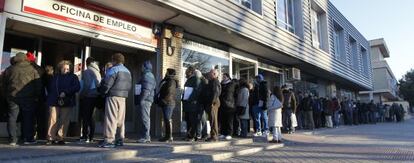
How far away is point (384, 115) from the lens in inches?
1091

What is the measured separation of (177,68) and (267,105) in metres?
2.61

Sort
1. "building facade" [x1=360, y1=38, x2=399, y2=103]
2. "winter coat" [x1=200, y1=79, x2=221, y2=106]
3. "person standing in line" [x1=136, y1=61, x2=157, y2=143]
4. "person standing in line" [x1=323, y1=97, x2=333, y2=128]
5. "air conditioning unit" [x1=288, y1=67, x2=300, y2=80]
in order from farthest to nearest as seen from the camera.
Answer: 1. "building facade" [x1=360, y1=38, x2=399, y2=103]
2. "air conditioning unit" [x1=288, y1=67, x2=300, y2=80]
3. "person standing in line" [x1=323, y1=97, x2=333, y2=128]
4. "winter coat" [x1=200, y1=79, x2=221, y2=106]
5. "person standing in line" [x1=136, y1=61, x2=157, y2=143]

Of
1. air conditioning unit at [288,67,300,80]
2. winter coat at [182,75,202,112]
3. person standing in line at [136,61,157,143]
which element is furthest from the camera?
air conditioning unit at [288,67,300,80]

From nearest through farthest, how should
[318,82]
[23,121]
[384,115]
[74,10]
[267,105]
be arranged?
[23,121] < [74,10] < [267,105] < [318,82] < [384,115]

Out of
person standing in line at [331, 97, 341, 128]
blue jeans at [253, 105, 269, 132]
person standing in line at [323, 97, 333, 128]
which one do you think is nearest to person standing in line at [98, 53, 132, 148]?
blue jeans at [253, 105, 269, 132]

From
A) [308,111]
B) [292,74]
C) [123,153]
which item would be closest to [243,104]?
[123,153]

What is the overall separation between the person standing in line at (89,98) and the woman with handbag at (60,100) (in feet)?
0.98

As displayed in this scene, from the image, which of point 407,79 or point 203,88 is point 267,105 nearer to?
point 203,88

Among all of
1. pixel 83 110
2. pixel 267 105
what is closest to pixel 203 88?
pixel 267 105

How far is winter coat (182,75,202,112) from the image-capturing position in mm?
8117

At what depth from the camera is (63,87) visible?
6.66 m

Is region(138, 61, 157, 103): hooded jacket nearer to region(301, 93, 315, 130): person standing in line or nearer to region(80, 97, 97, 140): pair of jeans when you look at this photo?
region(80, 97, 97, 140): pair of jeans

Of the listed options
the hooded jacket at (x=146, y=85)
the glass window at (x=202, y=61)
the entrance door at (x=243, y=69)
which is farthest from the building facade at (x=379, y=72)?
the hooded jacket at (x=146, y=85)

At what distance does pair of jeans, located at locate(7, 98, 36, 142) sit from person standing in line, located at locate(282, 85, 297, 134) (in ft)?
24.7
